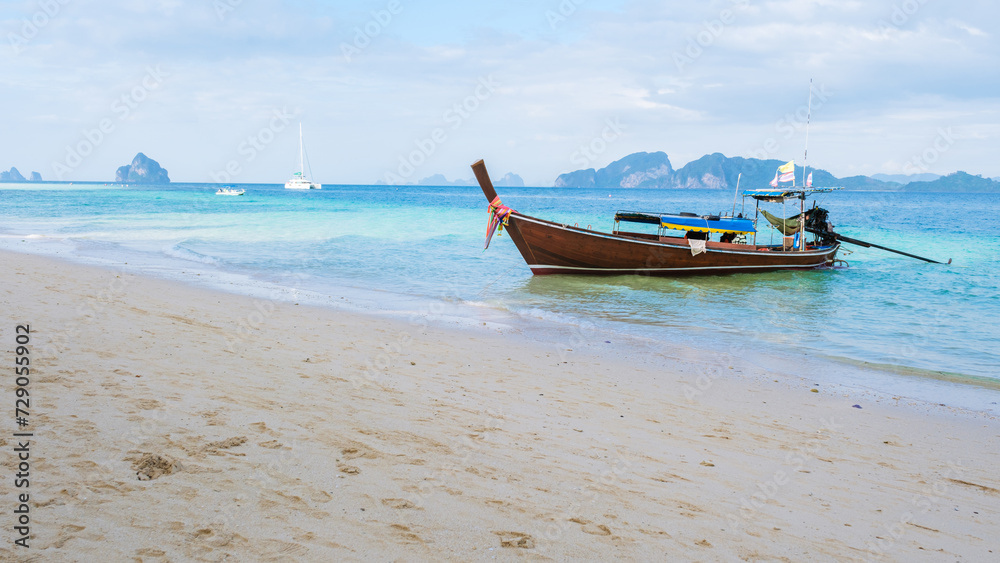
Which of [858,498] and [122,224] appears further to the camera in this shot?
[122,224]

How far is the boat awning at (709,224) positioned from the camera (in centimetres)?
1739

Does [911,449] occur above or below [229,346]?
below

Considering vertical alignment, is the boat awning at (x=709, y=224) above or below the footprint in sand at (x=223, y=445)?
above

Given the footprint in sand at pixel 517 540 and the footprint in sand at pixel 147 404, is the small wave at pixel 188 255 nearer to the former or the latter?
the footprint in sand at pixel 147 404

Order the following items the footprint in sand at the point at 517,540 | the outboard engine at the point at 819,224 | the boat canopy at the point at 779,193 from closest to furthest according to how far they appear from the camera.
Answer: the footprint in sand at the point at 517,540 → the boat canopy at the point at 779,193 → the outboard engine at the point at 819,224

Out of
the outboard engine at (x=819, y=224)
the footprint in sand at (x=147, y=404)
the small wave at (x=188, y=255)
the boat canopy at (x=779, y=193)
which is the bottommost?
the footprint in sand at (x=147, y=404)

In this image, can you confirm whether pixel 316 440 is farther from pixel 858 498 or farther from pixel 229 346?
pixel 858 498

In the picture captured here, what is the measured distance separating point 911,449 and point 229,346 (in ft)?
24.4

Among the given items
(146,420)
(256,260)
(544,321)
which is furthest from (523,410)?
(256,260)

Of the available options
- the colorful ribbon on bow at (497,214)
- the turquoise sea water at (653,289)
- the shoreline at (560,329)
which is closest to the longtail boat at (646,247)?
the colorful ribbon on bow at (497,214)

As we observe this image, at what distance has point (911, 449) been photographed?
5152mm

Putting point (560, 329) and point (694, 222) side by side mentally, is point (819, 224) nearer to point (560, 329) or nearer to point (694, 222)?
point (694, 222)

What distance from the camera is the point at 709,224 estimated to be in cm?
1783

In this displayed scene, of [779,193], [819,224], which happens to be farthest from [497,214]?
[819,224]
